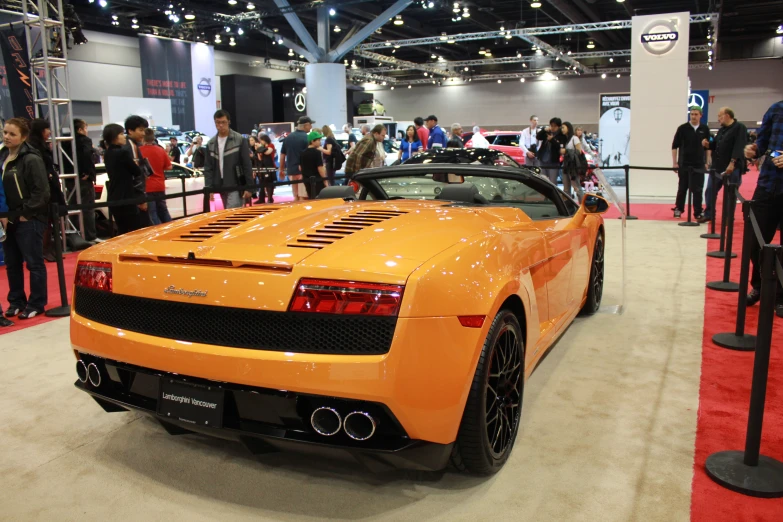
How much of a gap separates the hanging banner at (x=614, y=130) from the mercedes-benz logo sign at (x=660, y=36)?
2568 millimetres

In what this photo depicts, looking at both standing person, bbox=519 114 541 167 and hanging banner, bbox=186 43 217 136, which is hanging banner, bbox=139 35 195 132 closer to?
hanging banner, bbox=186 43 217 136

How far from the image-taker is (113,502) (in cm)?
237

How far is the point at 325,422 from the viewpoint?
2.04 m

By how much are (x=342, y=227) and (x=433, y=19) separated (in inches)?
1089

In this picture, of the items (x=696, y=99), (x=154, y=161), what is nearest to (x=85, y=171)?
(x=154, y=161)

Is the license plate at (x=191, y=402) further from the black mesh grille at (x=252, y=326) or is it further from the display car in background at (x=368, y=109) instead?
the display car in background at (x=368, y=109)

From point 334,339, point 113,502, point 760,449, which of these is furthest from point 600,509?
point 113,502

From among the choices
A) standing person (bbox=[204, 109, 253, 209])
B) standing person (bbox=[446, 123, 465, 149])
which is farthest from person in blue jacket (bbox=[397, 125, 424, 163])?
standing person (bbox=[204, 109, 253, 209])

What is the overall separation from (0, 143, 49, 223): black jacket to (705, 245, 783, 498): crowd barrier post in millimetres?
4862

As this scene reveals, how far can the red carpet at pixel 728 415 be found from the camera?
7.53 ft

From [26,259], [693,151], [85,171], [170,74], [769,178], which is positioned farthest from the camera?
[170,74]

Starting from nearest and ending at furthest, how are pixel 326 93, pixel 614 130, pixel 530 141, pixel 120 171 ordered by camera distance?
pixel 120 171 → pixel 530 141 → pixel 614 130 → pixel 326 93

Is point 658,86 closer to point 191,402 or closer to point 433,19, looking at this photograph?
point 191,402

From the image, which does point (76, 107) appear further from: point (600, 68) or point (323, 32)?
point (600, 68)
